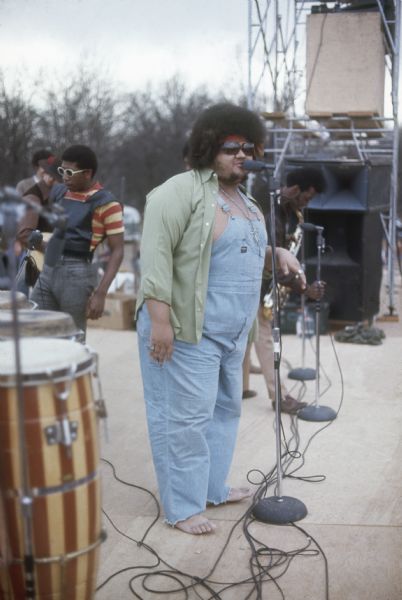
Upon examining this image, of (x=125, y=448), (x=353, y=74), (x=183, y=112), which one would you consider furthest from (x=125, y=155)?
(x=125, y=448)

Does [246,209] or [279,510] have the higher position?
[246,209]

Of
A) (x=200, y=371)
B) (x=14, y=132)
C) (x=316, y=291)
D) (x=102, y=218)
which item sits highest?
(x=14, y=132)

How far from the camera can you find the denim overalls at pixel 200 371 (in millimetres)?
3594

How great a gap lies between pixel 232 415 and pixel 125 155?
34128mm

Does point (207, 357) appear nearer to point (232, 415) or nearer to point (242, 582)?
point (232, 415)

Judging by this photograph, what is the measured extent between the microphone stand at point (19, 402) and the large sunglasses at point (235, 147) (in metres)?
1.53

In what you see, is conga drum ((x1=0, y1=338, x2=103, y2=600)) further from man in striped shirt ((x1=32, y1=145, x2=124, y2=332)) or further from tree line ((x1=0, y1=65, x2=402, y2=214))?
tree line ((x1=0, y1=65, x2=402, y2=214))

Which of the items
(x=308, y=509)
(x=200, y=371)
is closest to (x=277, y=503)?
(x=308, y=509)

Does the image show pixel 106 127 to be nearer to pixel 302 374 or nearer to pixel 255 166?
pixel 302 374

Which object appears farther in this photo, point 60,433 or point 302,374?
point 302,374

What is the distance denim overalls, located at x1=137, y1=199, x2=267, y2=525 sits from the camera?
3.59m

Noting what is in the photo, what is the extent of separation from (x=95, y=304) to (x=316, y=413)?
194cm

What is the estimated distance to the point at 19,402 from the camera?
2307mm

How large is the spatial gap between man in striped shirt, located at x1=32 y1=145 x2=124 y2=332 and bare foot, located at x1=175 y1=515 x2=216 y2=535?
5.26 feet
